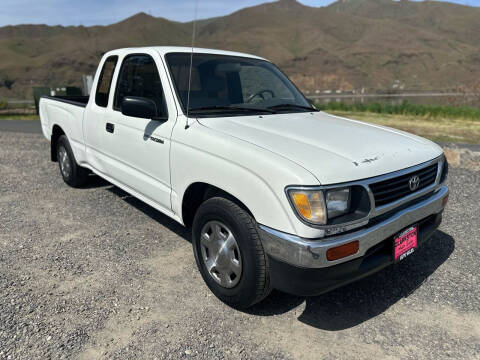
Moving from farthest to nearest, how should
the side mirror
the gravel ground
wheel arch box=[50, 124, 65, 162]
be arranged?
1. wheel arch box=[50, 124, 65, 162]
2. the side mirror
3. the gravel ground

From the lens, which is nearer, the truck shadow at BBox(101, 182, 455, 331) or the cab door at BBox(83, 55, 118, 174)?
the truck shadow at BBox(101, 182, 455, 331)

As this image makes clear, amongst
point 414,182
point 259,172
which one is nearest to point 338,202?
point 259,172

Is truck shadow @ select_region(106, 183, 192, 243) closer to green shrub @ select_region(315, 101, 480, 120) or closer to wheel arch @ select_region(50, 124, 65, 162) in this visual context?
wheel arch @ select_region(50, 124, 65, 162)

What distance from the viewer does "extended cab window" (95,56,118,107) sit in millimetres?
4439

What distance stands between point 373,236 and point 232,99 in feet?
6.18

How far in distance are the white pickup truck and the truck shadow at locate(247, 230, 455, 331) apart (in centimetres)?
43

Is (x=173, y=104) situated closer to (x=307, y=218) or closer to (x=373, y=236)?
(x=307, y=218)

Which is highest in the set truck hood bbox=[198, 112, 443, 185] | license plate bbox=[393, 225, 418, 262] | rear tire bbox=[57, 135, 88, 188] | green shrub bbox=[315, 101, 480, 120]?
truck hood bbox=[198, 112, 443, 185]

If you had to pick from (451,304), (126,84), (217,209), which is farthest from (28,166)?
(451,304)

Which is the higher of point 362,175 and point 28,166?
point 362,175

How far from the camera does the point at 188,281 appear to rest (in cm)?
341

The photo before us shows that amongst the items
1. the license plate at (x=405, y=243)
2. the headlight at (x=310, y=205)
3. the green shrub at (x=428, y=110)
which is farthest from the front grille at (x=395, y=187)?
the green shrub at (x=428, y=110)

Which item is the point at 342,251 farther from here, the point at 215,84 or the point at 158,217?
the point at 158,217

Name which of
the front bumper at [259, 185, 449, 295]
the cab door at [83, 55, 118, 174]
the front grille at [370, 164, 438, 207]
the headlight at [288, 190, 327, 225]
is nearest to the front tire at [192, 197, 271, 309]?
the front bumper at [259, 185, 449, 295]
